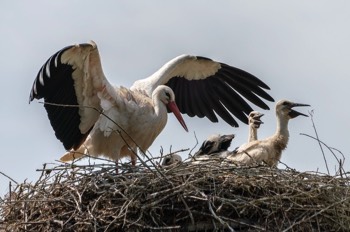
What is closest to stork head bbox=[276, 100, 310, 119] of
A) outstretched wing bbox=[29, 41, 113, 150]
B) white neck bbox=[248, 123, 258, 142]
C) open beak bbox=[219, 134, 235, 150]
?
white neck bbox=[248, 123, 258, 142]

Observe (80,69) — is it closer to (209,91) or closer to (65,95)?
(65,95)

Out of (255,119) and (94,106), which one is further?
(255,119)

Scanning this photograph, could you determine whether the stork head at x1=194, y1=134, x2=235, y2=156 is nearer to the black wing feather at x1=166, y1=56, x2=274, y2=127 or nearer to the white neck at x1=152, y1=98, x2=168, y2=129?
the white neck at x1=152, y1=98, x2=168, y2=129

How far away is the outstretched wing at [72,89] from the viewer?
998cm

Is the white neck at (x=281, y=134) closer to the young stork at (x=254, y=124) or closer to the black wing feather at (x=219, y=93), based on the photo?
the young stork at (x=254, y=124)

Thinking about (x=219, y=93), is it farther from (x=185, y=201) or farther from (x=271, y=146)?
(x=185, y=201)

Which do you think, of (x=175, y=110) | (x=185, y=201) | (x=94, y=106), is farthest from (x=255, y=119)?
(x=185, y=201)

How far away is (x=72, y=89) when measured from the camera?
1028 centimetres

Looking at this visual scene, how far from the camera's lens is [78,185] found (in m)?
8.35

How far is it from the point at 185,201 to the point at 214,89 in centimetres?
386

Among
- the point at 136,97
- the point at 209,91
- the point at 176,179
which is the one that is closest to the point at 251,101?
the point at 209,91

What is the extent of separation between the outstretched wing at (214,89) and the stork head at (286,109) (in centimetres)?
37

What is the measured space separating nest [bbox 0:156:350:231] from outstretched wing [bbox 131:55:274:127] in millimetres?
3064

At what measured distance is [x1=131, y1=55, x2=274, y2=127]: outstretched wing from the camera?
11.5 m
